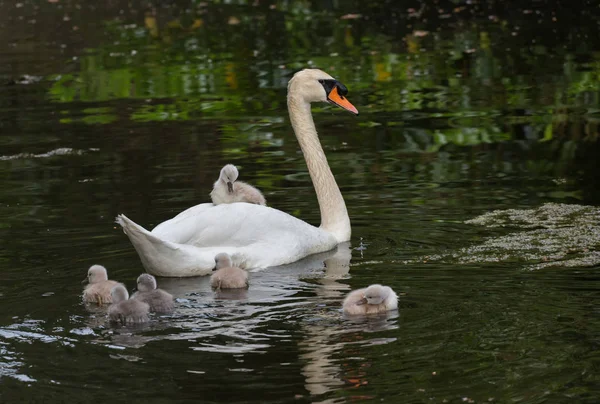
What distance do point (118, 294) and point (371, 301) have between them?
1.57 meters

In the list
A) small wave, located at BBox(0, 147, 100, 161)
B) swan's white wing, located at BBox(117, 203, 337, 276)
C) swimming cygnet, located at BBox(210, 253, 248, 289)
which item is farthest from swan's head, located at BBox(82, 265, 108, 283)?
small wave, located at BBox(0, 147, 100, 161)

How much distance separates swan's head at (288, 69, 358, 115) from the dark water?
1.05m

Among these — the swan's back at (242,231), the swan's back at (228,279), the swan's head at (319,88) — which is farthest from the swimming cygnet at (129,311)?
the swan's head at (319,88)

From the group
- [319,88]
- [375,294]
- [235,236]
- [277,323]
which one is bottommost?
[277,323]

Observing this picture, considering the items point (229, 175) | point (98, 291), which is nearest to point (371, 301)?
point (98, 291)

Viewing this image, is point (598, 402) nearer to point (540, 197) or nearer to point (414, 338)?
point (414, 338)

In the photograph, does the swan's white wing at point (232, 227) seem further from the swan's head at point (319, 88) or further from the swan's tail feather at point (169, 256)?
the swan's head at point (319, 88)

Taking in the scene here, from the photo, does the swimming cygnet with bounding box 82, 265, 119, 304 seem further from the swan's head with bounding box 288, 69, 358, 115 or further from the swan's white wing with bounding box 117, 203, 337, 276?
the swan's head with bounding box 288, 69, 358, 115

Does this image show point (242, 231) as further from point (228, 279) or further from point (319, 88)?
point (319, 88)

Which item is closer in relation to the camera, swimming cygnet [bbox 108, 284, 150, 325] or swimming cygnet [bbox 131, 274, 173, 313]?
swimming cygnet [bbox 108, 284, 150, 325]

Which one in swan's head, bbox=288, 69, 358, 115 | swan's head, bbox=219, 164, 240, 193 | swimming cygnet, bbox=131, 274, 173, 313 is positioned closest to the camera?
swimming cygnet, bbox=131, 274, 173, 313

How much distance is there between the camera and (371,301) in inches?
282

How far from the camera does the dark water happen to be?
20.7 ft

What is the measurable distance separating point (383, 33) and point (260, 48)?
300 cm
